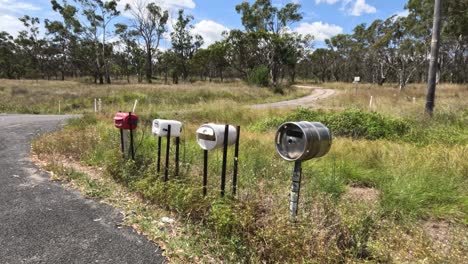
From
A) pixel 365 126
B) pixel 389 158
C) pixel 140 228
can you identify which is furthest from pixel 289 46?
pixel 140 228

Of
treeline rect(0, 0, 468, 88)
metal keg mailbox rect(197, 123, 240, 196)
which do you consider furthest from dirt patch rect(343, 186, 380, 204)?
treeline rect(0, 0, 468, 88)

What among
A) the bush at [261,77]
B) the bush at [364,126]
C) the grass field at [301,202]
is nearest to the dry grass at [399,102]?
the bush at [364,126]

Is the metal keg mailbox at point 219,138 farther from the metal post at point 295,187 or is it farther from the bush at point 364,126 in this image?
the bush at point 364,126

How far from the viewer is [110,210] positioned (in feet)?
12.1

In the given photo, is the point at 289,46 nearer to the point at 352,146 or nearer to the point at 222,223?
the point at 352,146

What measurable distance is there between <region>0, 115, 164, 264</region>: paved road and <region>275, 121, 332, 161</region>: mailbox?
1463 millimetres

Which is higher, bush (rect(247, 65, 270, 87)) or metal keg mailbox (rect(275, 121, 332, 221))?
bush (rect(247, 65, 270, 87))

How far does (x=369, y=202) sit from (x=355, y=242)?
1058 mm

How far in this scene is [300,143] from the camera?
259cm

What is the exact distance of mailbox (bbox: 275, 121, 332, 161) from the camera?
2.50 meters

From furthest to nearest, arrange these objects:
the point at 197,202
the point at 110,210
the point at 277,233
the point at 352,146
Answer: the point at 352,146
the point at 110,210
the point at 197,202
the point at 277,233

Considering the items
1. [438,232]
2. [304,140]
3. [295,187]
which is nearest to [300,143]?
[304,140]

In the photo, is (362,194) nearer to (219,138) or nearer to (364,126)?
(219,138)

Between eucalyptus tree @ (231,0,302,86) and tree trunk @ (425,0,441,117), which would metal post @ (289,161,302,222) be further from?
eucalyptus tree @ (231,0,302,86)
